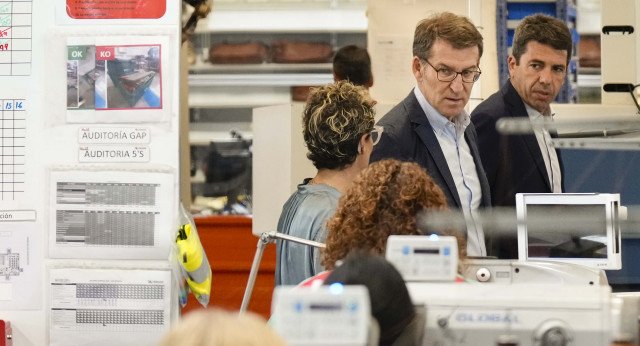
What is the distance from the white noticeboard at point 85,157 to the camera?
8.29 feet

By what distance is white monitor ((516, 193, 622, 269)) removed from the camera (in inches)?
97.7

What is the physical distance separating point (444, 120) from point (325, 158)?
456 millimetres

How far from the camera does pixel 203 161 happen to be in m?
6.80

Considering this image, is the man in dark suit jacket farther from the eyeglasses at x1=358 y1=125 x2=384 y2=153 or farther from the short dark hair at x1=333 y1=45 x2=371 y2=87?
the short dark hair at x1=333 y1=45 x2=371 y2=87

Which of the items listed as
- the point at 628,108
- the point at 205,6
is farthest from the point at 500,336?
the point at 628,108

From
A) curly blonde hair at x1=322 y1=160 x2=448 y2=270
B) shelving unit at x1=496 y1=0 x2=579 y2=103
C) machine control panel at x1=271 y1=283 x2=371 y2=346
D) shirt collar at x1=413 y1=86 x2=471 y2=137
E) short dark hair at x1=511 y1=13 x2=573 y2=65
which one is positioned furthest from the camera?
shelving unit at x1=496 y1=0 x2=579 y2=103

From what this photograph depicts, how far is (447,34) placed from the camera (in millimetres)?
2842

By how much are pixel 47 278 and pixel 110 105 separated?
0.49 metres

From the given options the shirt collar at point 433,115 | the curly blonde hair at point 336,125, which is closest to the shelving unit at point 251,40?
the shirt collar at point 433,115

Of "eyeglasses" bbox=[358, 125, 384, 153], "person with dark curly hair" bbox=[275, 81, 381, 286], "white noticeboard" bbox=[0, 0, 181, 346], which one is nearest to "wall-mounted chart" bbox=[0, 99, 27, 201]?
"white noticeboard" bbox=[0, 0, 181, 346]

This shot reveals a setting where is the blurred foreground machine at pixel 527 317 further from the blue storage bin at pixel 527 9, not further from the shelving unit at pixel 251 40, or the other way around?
the shelving unit at pixel 251 40

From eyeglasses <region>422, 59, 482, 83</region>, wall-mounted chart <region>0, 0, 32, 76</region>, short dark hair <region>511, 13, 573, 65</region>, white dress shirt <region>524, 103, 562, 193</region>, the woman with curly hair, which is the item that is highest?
short dark hair <region>511, 13, 573, 65</region>

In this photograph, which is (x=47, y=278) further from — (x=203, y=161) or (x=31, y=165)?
(x=203, y=161)

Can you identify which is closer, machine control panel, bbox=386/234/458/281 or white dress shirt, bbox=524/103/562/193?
machine control panel, bbox=386/234/458/281
